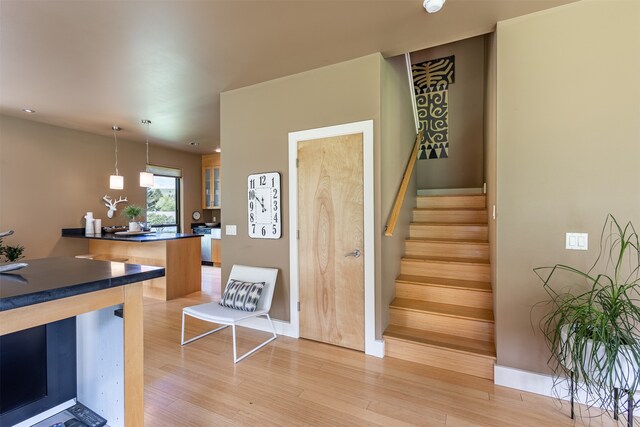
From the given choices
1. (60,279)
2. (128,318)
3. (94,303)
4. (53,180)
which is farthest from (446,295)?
(53,180)

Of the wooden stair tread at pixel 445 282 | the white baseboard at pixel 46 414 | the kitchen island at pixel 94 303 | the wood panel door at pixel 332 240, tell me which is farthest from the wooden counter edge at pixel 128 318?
the wooden stair tread at pixel 445 282

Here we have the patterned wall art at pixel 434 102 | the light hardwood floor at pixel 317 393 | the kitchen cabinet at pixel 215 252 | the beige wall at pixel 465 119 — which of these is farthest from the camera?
the kitchen cabinet at pixel 215 252

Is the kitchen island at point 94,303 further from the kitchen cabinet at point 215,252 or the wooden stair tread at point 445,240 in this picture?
the kitchen cabinet at point 215,252

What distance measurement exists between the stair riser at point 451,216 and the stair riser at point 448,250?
1.85 ft

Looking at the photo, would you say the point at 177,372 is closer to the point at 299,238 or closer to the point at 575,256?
the point at 299,238

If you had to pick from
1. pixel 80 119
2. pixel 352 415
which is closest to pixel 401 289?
pixel 352 415

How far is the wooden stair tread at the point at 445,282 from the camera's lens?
2732mm

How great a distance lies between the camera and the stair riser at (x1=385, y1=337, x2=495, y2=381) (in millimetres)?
2258

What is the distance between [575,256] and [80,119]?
5.99 m

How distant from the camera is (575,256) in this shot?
6.54ft

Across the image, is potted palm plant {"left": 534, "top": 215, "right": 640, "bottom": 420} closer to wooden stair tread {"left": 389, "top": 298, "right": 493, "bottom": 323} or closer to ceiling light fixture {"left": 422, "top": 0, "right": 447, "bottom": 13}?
wooden stair tread {"left": 389, "top": 298, "right": 493, "bottom": 323}

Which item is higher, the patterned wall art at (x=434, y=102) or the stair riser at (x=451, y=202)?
the patterned wall art at (x=434, y=102)

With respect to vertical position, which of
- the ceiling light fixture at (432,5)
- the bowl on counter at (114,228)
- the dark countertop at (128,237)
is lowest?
the dark countertop at (128,237)

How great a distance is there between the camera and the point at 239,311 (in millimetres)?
2730
